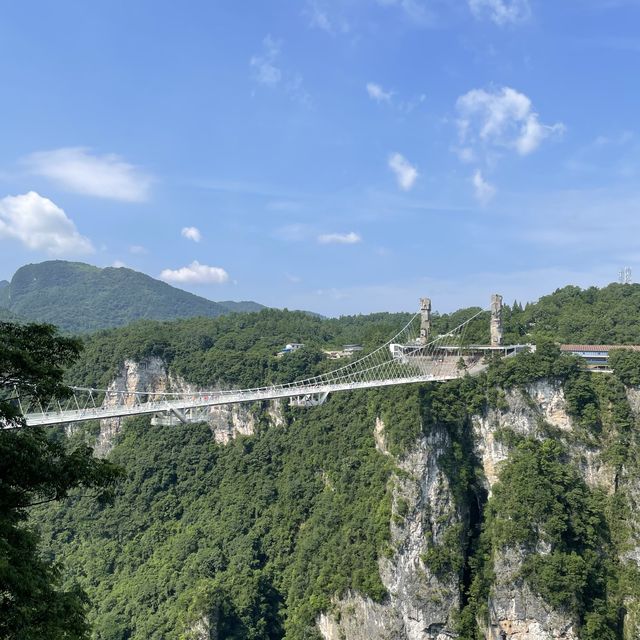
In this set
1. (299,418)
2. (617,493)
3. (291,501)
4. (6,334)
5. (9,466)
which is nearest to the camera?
(9,466)

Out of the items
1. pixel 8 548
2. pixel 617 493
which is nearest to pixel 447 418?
pixel 617 493

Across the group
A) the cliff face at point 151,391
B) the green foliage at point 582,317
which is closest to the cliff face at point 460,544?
the green foliage at point 582,317

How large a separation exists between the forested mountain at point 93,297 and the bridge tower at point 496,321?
122 metres

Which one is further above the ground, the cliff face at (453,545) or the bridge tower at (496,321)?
the bridge tower at (496,321)

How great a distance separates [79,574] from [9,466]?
30287 millimetres

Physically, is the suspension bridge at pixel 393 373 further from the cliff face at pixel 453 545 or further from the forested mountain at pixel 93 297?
the forested mountain at pixel 93 297

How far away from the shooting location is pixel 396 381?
25.8m

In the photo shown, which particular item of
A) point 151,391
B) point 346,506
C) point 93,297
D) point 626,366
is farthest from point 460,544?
point 93,297

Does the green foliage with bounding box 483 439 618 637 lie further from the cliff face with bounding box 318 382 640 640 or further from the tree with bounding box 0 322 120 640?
the tree with bounding box 0 322 120 640

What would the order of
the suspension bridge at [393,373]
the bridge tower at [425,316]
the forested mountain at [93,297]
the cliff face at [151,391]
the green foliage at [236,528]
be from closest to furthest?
the suspension bridge at [393,373]
the green foliage at [236,528]
the bridge tower at [425,316]
the cliff face at [151,391]
the forested mountain at [93,297]

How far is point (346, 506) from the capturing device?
91.0 feet

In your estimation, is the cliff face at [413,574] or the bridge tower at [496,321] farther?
the bridge tower at [496,321]

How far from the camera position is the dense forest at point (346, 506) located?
2273 cm

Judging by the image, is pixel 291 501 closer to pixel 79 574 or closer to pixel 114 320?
pixel 79 574
